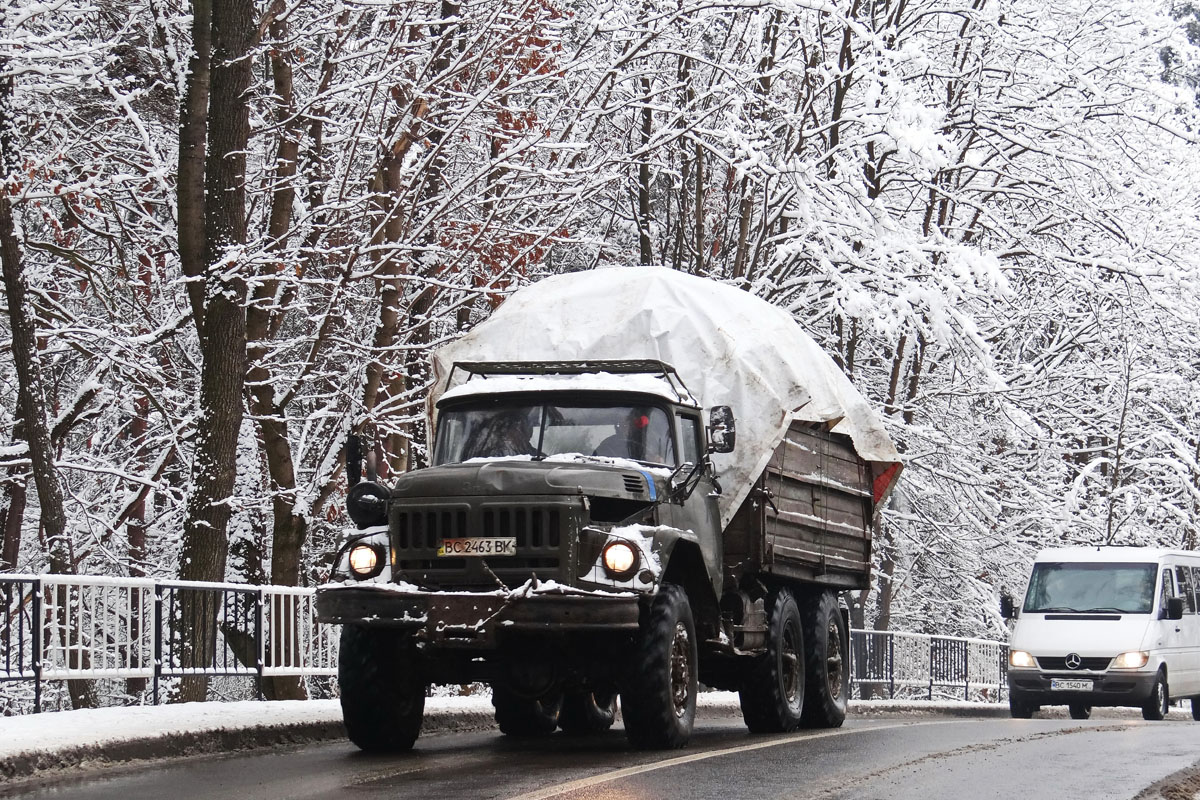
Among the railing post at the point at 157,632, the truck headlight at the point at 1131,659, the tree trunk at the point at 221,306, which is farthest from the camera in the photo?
→ the truck headlight at the point at 1131,659

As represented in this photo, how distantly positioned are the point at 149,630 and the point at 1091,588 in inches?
612

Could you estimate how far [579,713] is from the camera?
14883 mm

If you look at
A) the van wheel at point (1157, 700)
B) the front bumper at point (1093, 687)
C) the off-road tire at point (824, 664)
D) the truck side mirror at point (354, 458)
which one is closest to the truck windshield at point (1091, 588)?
the van wheel at point (1157, 700)

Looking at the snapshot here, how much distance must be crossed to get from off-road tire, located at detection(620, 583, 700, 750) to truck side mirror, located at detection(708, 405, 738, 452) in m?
1.21

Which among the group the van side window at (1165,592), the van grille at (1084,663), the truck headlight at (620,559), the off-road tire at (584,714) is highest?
the truck headlight at (620,559)

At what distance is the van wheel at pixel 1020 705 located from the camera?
23.8 m

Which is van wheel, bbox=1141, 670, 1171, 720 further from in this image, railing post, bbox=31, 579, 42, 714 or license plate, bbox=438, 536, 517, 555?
railing post, bbox=31, 579, 42, 714

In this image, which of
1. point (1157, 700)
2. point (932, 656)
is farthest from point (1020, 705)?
point (932, 656)

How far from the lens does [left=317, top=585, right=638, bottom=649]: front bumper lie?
10.7m

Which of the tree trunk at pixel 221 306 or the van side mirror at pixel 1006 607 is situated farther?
the van side mirror at pixel 1006 607

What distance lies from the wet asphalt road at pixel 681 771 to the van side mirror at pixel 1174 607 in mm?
10672

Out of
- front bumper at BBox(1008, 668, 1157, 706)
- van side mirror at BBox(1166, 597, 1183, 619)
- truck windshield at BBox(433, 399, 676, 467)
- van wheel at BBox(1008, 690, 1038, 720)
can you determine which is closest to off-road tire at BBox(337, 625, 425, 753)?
truck windshield at BBox(433, 399, 676, 467)

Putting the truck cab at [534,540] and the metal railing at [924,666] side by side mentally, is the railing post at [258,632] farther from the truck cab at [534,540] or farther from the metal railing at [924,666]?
the metal railing at [924,666]

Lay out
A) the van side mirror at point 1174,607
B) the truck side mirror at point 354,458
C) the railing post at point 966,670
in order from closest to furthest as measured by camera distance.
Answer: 1. the truck side mirror at point 354,458
2. the van side mirror at point 1174,607
3. the railing post at point 966,670
